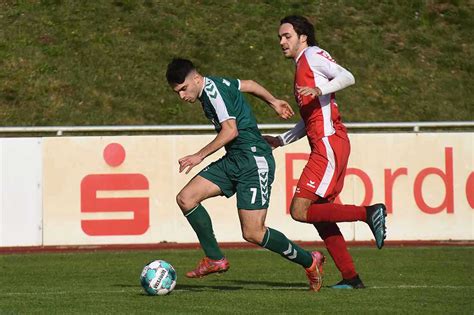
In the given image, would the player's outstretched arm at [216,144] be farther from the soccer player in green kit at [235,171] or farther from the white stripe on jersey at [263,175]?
the white stripe on jersey at [263,175]

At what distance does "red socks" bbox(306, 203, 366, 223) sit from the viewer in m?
9.68

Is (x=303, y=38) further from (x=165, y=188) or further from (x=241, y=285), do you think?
(x=165, y=188)

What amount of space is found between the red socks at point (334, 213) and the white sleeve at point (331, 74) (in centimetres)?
99

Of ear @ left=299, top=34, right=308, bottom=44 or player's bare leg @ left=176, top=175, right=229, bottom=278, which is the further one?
player's bare leg @ left=176, top=175, right=229, bottom=278

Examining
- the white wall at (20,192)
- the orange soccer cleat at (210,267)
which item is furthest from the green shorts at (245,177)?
the white wall at (20,192)

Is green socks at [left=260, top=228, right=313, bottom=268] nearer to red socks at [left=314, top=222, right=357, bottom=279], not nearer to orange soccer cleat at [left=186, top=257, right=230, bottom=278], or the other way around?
red socks at [left=314, top=222, right=357, bottom=279]

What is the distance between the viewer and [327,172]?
9.83 meters

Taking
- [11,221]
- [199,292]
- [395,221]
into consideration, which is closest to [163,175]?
[11,221]

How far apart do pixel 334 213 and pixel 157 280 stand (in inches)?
61.9

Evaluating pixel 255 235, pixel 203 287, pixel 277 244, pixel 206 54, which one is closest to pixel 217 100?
pixel 255 235

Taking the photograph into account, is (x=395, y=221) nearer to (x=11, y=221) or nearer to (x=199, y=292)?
(x=11, y=221)

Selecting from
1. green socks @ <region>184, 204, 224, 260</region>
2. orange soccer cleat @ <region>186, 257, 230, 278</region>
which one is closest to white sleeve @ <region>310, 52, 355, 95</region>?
green socks @ <region>184, 204, 224, 260</region>

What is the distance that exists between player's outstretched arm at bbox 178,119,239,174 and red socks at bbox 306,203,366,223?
919mm

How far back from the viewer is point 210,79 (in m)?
9.96
